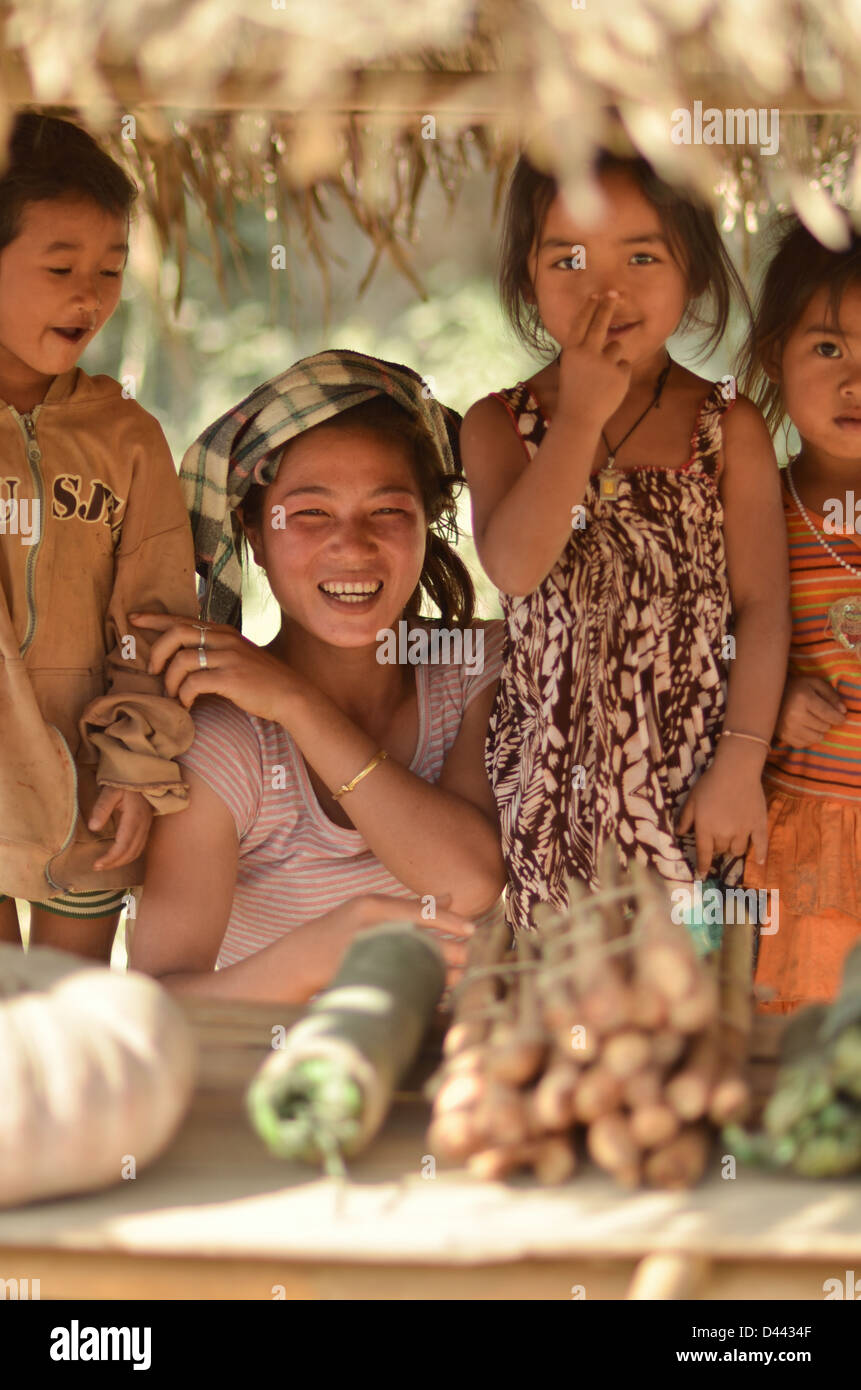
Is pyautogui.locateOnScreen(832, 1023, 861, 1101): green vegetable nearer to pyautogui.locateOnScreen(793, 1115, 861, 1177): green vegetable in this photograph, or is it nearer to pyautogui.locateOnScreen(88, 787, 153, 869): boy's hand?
pyautogui.locateOnScreen(793, 1115, 861, 1177): green vegetable

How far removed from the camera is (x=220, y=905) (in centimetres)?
213

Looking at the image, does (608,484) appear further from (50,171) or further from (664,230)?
(50,171)

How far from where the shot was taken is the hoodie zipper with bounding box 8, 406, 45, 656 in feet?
6.99

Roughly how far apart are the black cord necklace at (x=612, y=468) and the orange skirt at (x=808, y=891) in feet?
1.92

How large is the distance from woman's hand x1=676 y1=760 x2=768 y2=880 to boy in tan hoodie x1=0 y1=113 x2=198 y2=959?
786 millimetres

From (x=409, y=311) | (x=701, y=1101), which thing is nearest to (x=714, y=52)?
(x=701, y=1101)

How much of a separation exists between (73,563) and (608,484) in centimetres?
85

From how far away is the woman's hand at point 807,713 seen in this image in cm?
219

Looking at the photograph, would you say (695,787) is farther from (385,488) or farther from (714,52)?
(714,52)

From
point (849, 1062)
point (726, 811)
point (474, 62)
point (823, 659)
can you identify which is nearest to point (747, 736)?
point (726, 811)

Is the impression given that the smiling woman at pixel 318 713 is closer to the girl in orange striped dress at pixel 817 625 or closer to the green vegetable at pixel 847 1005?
the girl in orange striped dress at pixel 817 625

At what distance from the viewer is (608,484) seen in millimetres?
2123

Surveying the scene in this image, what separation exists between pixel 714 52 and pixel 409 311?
5.99 m

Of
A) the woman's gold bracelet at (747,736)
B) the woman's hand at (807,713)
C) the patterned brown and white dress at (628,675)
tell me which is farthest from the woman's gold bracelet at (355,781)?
the woman's hand at (807,713)
